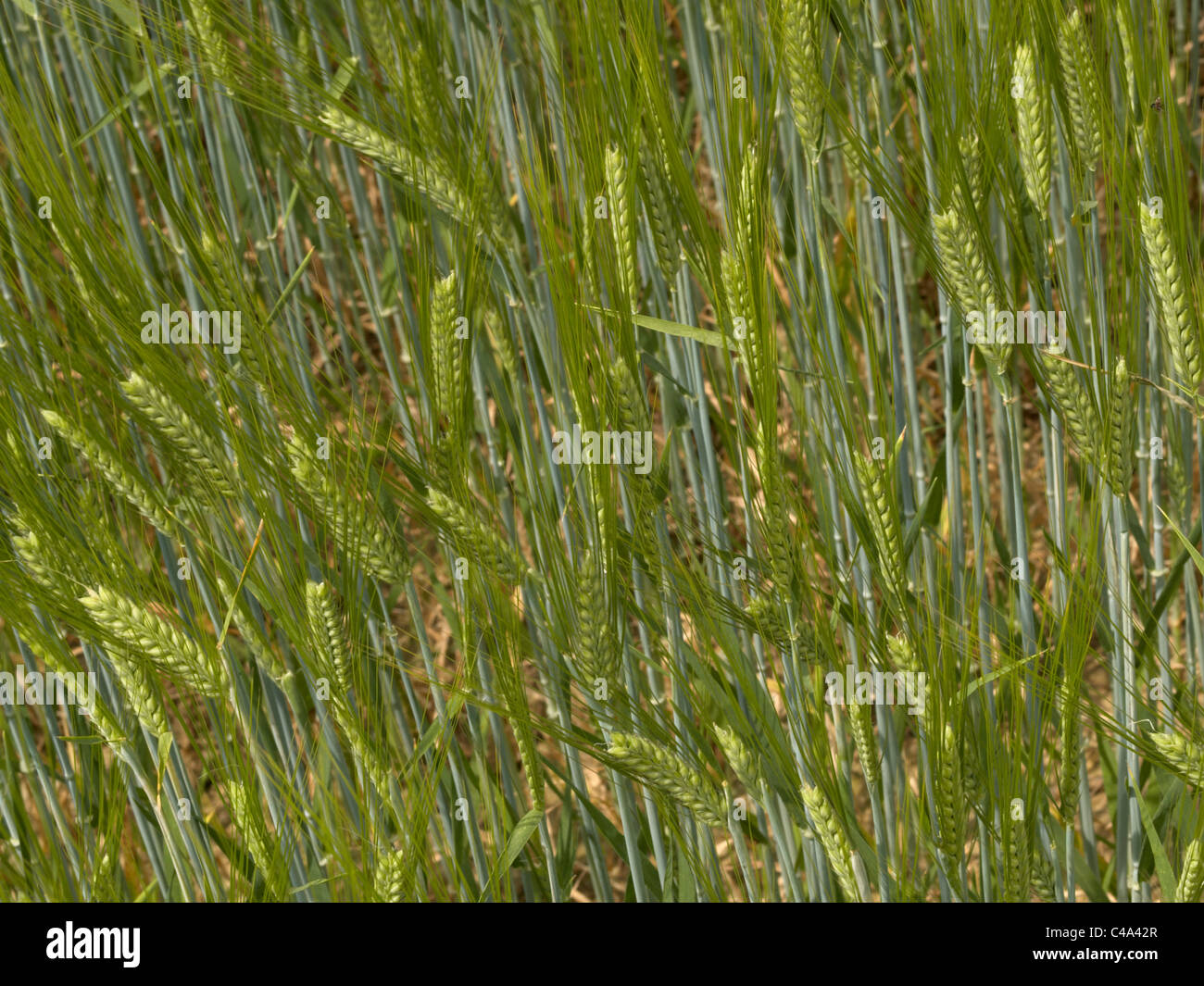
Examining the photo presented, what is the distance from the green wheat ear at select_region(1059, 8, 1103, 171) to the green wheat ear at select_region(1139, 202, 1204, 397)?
9 cm

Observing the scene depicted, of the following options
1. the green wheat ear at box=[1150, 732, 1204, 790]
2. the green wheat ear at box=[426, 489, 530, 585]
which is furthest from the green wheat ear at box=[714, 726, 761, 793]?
→ the green wheat ear at box=[1150, 732, 1204, 790]

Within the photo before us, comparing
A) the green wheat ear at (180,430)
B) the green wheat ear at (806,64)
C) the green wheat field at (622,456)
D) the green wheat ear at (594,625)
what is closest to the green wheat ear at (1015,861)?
the green wheat field at (622,456)

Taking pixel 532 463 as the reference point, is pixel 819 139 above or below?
above

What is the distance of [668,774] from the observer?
0.87m

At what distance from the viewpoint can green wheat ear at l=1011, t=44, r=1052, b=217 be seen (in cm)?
88

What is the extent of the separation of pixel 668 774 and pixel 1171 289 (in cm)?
56

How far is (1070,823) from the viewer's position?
3.09 ft

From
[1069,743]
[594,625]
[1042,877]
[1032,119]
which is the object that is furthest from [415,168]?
[1042,877]

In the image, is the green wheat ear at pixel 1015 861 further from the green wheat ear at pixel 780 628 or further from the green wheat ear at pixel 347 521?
the green wheat ear at pixel 347 521

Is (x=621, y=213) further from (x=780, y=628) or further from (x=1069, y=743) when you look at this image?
(x=1069, y=743)

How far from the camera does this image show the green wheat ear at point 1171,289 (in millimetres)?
858
